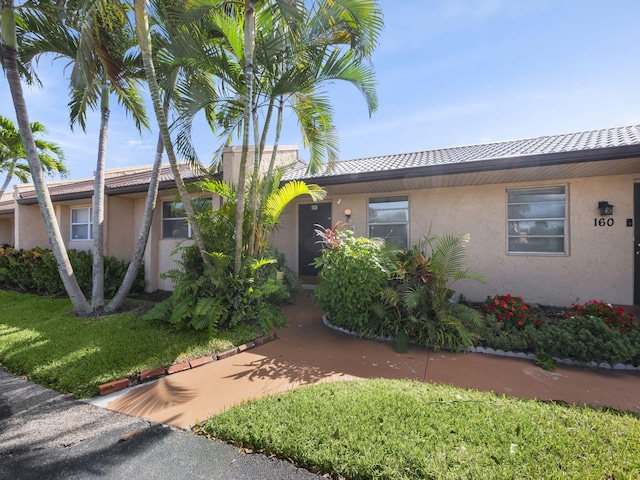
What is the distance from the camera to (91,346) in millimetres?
4562

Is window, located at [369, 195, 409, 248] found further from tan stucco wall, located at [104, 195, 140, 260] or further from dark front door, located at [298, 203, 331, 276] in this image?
tan stucco wall, located at [104, 195, 140, 260]

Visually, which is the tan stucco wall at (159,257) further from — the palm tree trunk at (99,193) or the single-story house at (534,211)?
the single-story house at (534,211)

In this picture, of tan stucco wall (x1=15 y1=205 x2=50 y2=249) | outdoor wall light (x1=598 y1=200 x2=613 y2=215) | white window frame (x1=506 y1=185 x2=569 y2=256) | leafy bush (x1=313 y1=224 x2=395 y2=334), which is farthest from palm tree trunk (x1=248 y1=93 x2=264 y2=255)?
tan stucco wall (x1=15 y1=205 x2=50 y2=249)

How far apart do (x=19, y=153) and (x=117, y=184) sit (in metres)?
5.27

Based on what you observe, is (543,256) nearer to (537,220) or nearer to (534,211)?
(537,220)

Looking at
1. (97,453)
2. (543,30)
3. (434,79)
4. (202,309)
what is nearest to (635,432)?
(97,453)

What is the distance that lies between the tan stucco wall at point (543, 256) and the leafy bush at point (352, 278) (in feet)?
9.07

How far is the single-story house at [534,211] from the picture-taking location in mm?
5641

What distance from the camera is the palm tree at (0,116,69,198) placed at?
11.2 m

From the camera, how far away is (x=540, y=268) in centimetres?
648

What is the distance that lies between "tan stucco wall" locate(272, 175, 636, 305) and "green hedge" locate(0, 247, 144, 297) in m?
8.39

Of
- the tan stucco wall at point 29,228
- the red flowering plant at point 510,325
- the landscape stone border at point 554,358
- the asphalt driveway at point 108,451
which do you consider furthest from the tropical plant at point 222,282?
the tan stucco wall at point 29,228

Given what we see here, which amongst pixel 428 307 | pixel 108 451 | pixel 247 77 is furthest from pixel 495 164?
pixel 108 451

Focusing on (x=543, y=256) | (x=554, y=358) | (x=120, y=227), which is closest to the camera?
(x=554, y=358)
